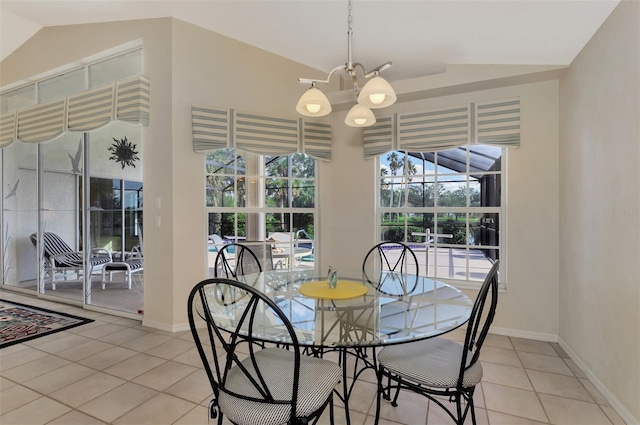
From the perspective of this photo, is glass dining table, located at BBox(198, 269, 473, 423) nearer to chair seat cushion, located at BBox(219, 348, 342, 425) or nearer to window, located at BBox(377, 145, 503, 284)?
chair seat cushion, located at BBox(219, 348, 342, 425)

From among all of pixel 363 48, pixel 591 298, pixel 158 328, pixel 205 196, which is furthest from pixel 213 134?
pixel 591 298

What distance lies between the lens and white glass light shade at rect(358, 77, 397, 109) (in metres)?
1.68

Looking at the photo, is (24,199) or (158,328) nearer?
(158,328)

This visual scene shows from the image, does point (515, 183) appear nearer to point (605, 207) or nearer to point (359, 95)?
point (605, 207)

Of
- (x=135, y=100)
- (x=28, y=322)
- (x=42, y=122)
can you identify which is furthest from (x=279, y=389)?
(x=42, y=122)

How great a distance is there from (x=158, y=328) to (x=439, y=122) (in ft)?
11.5

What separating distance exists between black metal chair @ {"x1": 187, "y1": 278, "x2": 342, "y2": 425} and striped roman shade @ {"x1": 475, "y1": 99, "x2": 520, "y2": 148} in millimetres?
2617

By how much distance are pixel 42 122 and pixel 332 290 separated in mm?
4343

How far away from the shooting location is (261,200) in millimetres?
3557

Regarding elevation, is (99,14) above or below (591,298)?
above

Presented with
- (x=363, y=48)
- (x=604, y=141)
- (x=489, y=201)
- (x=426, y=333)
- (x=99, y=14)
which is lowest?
(x=426, y=333)

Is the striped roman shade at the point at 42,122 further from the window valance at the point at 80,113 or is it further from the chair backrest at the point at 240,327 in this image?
the chair backrest at the point at 240,327

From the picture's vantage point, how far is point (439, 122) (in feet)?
10.3

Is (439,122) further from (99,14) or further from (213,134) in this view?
(99,14)
